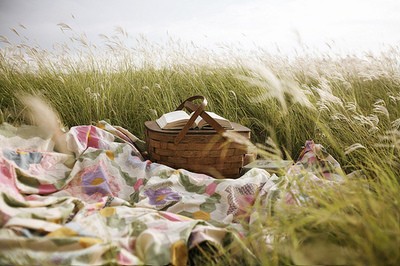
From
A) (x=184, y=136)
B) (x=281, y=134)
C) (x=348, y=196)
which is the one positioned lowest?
(x=281, y=134)

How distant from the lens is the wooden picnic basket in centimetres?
268

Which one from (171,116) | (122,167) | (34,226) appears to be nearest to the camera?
(34,226)

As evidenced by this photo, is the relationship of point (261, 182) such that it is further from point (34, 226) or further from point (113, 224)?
point (34, 226)

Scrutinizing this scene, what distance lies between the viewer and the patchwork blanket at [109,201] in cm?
151

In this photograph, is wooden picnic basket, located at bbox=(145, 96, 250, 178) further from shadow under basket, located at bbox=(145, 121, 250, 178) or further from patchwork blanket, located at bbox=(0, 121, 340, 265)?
patchwork blanket, located at bbox=(0, 121, 340, 265)

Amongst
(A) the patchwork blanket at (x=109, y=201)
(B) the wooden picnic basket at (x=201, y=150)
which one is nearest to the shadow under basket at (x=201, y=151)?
(B) the wooden picnic basket at (x=201, y=150)

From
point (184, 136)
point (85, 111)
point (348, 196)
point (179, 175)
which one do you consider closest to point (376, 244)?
point (348, 196)

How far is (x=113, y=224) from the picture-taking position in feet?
5.81

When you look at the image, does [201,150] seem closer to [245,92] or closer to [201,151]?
[201,151]

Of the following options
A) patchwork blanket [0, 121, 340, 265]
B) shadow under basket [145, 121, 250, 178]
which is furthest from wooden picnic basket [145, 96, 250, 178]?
patchwork blanket [0, 121, 340, 265]

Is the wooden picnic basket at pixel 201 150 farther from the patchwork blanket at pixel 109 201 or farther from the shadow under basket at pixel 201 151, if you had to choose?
the patchwork blanket at pixel 109 201

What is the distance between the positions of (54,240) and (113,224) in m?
0.30

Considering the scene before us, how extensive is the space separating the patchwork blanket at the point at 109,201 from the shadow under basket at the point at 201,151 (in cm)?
15

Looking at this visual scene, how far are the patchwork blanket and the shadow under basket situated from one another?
0.15m
